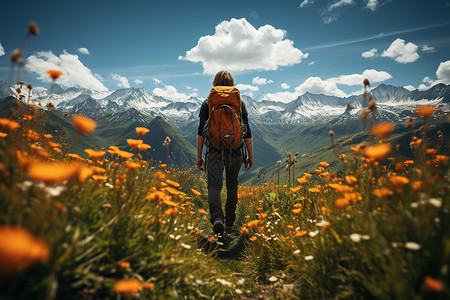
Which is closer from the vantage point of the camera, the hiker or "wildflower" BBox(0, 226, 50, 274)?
"wildflower" BBox(0, 226, 50, 274)

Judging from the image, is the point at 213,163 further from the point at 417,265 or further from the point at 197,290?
the point at 417,265

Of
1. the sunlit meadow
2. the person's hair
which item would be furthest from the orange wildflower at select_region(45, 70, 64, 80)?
the person's hair

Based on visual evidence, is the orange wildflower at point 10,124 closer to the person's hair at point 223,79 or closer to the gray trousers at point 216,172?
the gray trousers at point 216,172

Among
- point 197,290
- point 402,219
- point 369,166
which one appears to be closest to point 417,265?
Result: point 402,219

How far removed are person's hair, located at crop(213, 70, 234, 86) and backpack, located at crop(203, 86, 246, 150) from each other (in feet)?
1.37

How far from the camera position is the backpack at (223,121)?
403cm

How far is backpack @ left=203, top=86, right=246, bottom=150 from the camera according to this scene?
403 cm

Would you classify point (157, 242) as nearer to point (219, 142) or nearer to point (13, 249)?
point (13, 249)

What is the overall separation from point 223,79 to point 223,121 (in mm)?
1164

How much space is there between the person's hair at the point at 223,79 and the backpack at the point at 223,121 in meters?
0.42

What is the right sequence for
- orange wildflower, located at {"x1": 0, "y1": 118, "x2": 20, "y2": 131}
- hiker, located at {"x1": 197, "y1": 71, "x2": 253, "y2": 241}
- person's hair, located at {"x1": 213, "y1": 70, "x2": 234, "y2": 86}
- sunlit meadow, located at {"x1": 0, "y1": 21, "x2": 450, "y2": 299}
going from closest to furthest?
sunlit meadow, located at {"x1": 0, "y1": 21, "x2": 450, "y2": 299}, orange wildflower, located at {"x1": 0, "y1": 118, "x2": 20, "y2": 131}, hiker, located at {"x1": 197, "y1": 71, "x2": 253, "y2": 241}, person's hair, located at {"x1": 213, "y1": 70, "x2": 234, "y2": 86}

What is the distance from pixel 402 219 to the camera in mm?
1660

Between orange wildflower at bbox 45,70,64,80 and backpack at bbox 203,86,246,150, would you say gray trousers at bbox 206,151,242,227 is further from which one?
orange wildflower at bbox 45,70,64,80

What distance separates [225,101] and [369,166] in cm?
259
